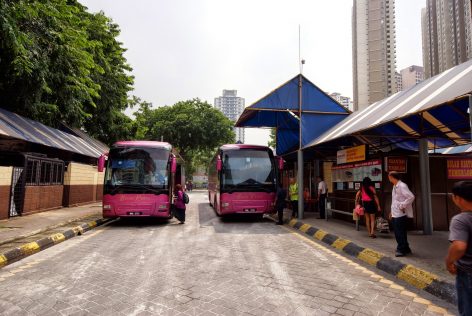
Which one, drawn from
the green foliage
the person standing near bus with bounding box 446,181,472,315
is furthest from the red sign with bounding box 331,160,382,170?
the green foliage

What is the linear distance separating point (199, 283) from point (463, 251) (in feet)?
11.9

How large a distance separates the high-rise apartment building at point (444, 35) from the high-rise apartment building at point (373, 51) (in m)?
5.59

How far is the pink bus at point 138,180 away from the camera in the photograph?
38.7 feet

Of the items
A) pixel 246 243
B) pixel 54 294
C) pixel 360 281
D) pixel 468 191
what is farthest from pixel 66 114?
pixel 468 191

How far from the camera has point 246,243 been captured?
8.80 meters

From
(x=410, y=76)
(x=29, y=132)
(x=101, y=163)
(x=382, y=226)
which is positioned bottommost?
(x=382, y=226)

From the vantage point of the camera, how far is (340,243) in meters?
8.59

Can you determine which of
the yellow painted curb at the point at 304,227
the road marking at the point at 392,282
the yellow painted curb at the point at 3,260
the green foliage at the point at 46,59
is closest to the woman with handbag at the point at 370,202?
the road marking at the point at 392,282

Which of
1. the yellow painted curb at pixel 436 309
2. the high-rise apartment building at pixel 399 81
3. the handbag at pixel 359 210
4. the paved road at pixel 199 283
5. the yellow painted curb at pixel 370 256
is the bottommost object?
the yellow painted curb at pixel 436 309

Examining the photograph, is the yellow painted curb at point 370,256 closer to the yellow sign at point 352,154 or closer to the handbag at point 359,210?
the handbag at point 359,210

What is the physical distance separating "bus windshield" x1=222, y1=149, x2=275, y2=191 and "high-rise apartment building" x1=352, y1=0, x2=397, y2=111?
51.5m

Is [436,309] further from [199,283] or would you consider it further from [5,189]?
[5,189]

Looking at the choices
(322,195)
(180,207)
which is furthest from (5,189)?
(322,195)

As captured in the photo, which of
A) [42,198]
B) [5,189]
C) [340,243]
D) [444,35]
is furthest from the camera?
[444,35]
